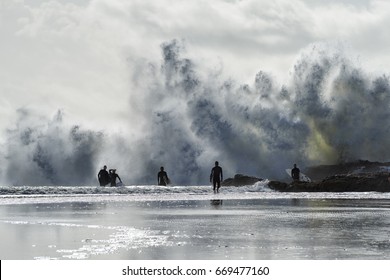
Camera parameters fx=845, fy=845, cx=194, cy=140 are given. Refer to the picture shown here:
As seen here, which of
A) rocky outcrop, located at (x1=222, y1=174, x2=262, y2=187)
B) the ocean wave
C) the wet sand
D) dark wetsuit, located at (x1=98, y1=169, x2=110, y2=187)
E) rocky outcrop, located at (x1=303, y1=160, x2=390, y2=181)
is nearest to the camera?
the wet sand

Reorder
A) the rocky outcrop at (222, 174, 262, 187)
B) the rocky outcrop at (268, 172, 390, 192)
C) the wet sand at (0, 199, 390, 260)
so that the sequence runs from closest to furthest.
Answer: the wet sand at (0, 199, 390, 260)
the rocky outcrop at (268, 172, 390, 192)
the rocky outcrop at (222, 174, 262, 187)

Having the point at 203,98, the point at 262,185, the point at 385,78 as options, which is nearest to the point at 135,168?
the point at 203,98

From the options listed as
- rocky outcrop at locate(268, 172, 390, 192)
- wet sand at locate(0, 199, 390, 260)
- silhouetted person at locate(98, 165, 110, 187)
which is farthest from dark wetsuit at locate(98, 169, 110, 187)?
wet sand at locate(0, 199, 390, 260)

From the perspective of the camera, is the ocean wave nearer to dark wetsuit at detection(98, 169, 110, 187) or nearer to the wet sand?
dark wetsuit at detection(98, 169, 110, 187)

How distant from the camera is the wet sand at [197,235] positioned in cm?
930

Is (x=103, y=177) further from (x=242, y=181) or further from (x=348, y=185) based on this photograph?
(x=348, y=185)

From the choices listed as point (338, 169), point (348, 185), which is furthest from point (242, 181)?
point (338, 169)

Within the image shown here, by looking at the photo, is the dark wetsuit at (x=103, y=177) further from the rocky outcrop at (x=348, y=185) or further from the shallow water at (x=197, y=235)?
the shallow water at (x=197, y=235)

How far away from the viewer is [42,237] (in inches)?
440

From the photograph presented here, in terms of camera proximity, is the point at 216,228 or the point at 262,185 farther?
the point at 262,185

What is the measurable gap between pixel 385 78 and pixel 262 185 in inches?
839

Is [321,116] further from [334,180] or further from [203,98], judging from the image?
[334,180]

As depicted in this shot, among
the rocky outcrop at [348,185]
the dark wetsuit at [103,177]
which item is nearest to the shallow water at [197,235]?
the rocky outcrop at [348,185]

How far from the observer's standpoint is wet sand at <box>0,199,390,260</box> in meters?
9.30
